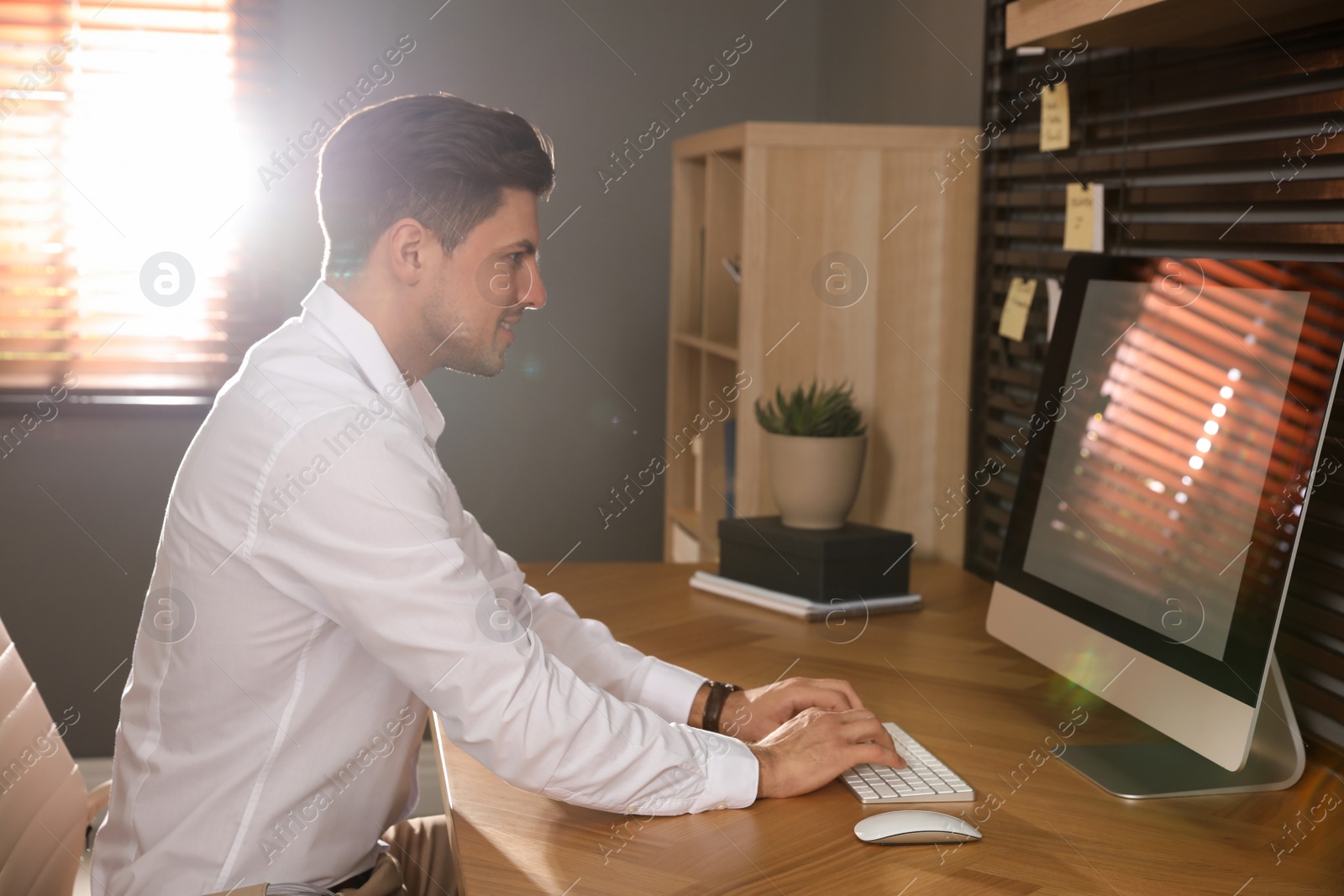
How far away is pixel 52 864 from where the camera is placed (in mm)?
1351

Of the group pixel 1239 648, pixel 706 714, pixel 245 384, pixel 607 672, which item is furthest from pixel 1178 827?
pixel 245 384

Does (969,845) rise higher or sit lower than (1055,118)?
lower

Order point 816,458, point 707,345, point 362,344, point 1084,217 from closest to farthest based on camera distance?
point 362,344 → point 1084,217 → point 816,458 → point 707,345

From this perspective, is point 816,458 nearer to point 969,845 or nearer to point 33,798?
point 969,845

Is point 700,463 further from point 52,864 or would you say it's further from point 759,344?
point 52,864

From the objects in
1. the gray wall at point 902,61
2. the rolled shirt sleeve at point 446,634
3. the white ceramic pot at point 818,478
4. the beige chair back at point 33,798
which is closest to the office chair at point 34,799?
the beige chair back at point 33,798

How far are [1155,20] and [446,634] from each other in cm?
105

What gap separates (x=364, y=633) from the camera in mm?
1079

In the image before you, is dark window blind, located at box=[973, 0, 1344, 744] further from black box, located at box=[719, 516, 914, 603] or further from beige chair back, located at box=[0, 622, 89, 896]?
beige chair back, located at box=[0, 622, 89, 896]

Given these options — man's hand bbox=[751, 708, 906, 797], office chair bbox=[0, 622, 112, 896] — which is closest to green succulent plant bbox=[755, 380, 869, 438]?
man's hand bbox=[751, 708, 906, 797]

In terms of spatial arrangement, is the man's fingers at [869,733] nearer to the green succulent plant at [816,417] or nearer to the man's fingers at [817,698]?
the man's fingers at [817,698]

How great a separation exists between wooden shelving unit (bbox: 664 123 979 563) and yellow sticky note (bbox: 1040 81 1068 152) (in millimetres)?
291

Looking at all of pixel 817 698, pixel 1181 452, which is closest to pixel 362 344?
pixel 817 698

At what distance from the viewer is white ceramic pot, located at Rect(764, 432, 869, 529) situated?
187 cm
